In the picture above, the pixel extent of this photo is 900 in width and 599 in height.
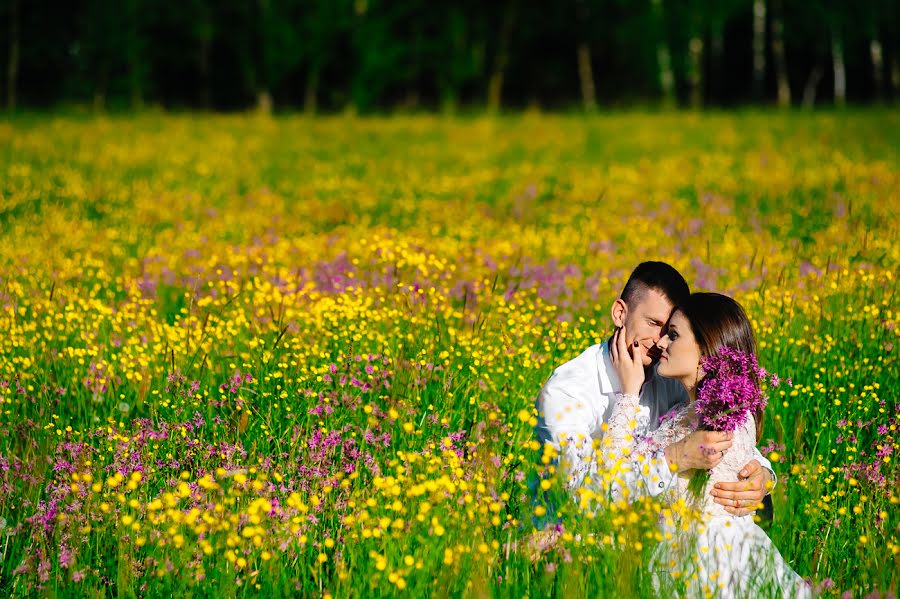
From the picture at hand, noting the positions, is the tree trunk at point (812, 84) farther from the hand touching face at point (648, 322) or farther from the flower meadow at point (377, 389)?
the hand touching face at point (648, 322)

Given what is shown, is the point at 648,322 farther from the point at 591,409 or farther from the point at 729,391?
the point at 729,391

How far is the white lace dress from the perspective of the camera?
3.42 m

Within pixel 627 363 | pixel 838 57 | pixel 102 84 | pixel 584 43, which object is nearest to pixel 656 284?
pixel 627 363

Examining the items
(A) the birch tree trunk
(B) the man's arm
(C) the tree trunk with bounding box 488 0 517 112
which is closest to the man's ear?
(B) the man's arm

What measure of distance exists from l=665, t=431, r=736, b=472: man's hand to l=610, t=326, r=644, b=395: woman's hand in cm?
41

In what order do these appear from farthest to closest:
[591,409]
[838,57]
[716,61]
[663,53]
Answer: [716,61] < [838,57] < [663,53] < [591,409]

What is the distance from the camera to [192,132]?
2461 cm

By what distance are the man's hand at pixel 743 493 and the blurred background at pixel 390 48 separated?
36.1 metres

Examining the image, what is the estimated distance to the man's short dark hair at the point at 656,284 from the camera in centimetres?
449

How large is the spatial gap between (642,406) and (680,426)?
39 centimetres

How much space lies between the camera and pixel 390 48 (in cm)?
4412

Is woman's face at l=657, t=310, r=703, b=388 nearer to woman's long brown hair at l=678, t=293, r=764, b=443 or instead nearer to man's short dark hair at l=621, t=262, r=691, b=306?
woman's long brown hair at l=678, t=293, r=764, b=443

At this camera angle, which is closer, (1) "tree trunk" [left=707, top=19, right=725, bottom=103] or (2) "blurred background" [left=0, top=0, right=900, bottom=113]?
(2) "blurred background" [left=0, top=0, right=900, bottom=113]

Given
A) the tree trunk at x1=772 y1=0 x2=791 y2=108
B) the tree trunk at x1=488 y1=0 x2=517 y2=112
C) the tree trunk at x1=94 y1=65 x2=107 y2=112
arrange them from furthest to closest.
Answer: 1. the tree trunk at x1=772 y1=0 x2=791 y2=108
2. the tree trunk at x1=488 y1=0 x2=517 y2=112
3. the tree trunk at x1=94 y1=65 x2=107 y2=112
